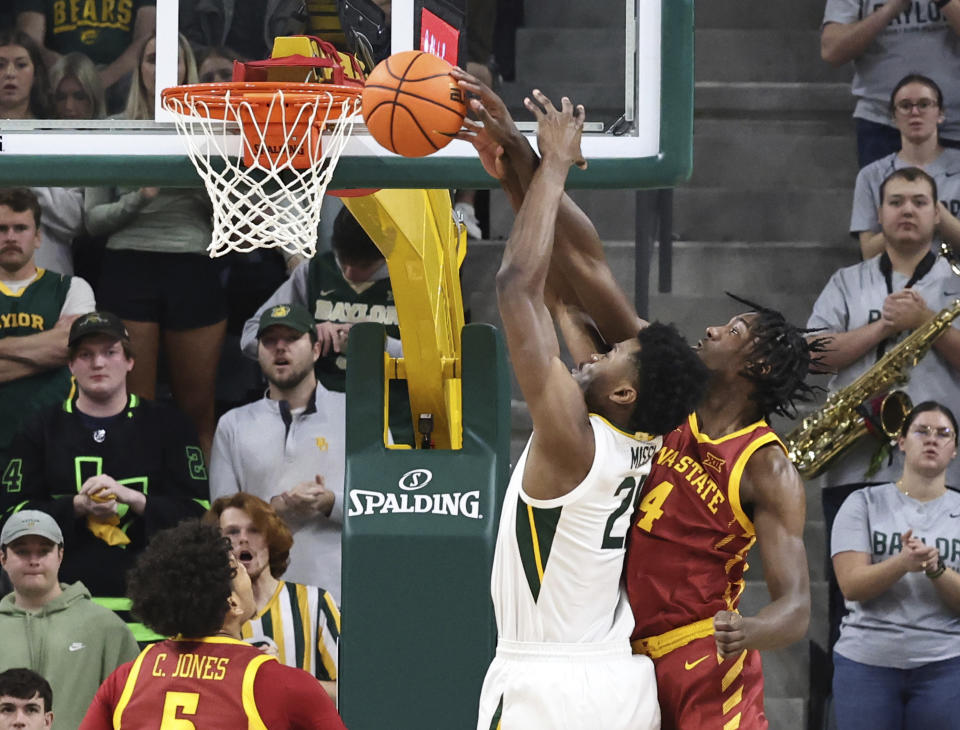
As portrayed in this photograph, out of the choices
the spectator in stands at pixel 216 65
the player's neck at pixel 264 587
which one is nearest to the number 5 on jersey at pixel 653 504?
the spectator in stands at pixel 216 65

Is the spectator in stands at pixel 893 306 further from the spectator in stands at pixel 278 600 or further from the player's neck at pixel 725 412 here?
the player's neck at pixel 725 412

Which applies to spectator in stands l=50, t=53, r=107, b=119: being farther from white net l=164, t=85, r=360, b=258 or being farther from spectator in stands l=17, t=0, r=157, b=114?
white net l=164, t=85, r=360, b=258

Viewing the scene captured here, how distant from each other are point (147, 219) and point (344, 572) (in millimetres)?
2713

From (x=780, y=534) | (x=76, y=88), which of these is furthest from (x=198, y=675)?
(x=76, y=88)

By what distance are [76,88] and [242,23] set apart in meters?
1.49

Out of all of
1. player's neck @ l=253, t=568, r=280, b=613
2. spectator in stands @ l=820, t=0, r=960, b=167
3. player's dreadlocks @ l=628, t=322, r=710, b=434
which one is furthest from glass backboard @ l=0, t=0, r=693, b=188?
spectator in stands @ l=820, t=0, r=960, b=167

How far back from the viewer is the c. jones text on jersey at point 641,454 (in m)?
3.78

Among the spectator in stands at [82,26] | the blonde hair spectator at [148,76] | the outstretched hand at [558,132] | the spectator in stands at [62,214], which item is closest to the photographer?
the outstretched hand at [558,132]

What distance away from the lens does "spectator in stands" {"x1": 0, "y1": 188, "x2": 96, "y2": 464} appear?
6.79 m

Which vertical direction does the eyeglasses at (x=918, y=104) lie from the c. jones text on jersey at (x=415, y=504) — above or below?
above

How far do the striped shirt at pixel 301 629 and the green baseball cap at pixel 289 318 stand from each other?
3.77 feet

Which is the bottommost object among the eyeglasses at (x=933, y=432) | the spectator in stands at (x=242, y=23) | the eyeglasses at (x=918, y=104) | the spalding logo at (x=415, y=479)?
the spalding logo at (x=415, y=479)

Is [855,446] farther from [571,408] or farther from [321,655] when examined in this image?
[571,408]

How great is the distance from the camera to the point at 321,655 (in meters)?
6.10
